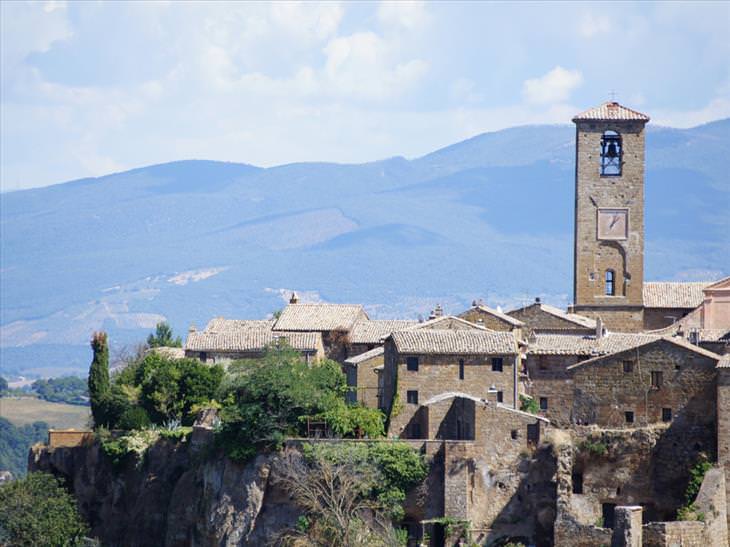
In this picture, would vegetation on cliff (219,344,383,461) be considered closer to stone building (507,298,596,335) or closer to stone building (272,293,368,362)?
stone building (507,298,596,335)

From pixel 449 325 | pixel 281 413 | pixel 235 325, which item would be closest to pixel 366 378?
pixel 449 325

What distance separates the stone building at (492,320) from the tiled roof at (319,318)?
781cm

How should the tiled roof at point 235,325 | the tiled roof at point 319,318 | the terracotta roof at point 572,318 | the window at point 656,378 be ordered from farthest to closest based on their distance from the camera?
the tiled roof at point 235,325 < the tiled roof at point 319,318 < the terracotta roof at point 572,318 < the window at point 656,378

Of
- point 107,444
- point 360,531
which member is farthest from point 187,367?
point 360,531

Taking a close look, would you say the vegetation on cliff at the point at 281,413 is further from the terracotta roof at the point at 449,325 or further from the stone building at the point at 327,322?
the stone building at the point at 327,322

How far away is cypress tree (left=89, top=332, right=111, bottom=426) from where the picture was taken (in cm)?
7806

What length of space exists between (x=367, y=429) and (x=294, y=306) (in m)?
20.8

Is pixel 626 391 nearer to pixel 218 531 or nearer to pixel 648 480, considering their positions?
pixel 648 480

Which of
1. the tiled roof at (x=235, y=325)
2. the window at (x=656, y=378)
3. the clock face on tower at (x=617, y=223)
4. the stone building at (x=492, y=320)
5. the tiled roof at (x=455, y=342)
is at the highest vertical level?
the clock face on tower at (x=617, y=223)

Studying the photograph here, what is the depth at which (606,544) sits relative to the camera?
60.0 m

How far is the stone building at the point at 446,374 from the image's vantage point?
67.6 meters

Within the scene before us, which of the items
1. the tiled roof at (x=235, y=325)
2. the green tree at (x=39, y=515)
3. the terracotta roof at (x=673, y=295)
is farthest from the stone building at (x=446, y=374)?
the tiled roof at (x=235, y=325)

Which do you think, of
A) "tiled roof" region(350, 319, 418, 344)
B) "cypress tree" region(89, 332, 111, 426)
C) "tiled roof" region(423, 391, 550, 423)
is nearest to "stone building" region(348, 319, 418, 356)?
"tiled roof" region(350, 319, 418, 344)

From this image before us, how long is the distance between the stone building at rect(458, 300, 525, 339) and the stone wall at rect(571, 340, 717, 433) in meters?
9.81
